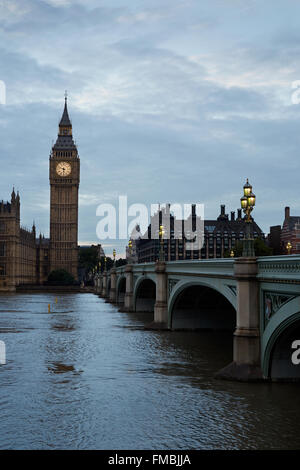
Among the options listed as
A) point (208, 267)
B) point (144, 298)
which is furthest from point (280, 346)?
point (144, 298)

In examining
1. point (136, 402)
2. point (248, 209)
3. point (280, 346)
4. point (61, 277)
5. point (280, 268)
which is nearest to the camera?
point (280, 268)

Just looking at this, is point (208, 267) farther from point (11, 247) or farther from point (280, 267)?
point (11, 247)

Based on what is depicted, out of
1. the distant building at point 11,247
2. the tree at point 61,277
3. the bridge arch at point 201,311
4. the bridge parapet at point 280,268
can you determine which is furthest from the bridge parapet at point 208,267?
the tree at point 61,277

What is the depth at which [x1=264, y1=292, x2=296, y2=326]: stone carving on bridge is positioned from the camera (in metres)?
21.3

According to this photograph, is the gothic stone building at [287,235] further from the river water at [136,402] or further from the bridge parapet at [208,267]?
the river water at [136,402]

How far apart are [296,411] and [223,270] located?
991 centimetres

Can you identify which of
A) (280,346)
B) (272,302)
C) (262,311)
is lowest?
(280,346)

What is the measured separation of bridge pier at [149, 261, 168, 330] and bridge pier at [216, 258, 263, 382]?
2284 centimetres

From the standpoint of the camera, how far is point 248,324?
2369 centimetres

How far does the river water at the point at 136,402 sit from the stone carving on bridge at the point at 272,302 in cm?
303

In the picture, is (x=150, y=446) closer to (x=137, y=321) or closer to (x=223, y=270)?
(x=223, y=270)

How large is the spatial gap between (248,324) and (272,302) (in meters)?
1.84

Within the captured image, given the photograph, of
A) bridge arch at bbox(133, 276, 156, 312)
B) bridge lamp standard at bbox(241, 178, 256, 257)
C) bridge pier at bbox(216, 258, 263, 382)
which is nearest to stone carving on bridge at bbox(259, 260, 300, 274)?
bridge pier at bbox(216, 258, 263, 382)

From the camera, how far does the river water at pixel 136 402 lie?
17.9 meters
